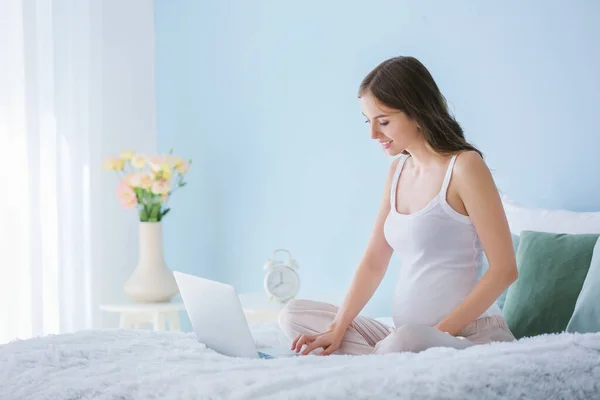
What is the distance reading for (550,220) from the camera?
252cm

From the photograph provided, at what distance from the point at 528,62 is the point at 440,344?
1.52 metres

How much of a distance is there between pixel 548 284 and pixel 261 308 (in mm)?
1263

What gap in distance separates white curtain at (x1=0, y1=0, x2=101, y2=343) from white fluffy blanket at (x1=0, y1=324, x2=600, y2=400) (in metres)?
1.72

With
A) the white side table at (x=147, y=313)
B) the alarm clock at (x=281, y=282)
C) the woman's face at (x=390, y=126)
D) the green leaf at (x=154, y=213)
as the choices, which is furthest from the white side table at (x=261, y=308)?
the woman's face at (x=390, y=126)

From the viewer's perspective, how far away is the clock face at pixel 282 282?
327 cm

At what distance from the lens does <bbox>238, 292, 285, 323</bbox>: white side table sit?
312 cm

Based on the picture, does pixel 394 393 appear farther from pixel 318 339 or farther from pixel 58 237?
pixel 58 237

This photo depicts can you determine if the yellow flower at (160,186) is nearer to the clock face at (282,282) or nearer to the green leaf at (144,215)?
the green leaf at (144,215)

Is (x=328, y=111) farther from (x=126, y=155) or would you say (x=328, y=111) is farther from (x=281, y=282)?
(x=126, y=155)

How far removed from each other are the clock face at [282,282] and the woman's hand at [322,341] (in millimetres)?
1300

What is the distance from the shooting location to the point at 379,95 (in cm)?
203

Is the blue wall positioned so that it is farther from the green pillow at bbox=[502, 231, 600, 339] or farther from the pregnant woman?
the pregnant woman

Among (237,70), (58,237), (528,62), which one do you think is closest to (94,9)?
(237,70)

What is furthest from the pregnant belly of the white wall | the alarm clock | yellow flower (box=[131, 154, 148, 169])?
the white wall
